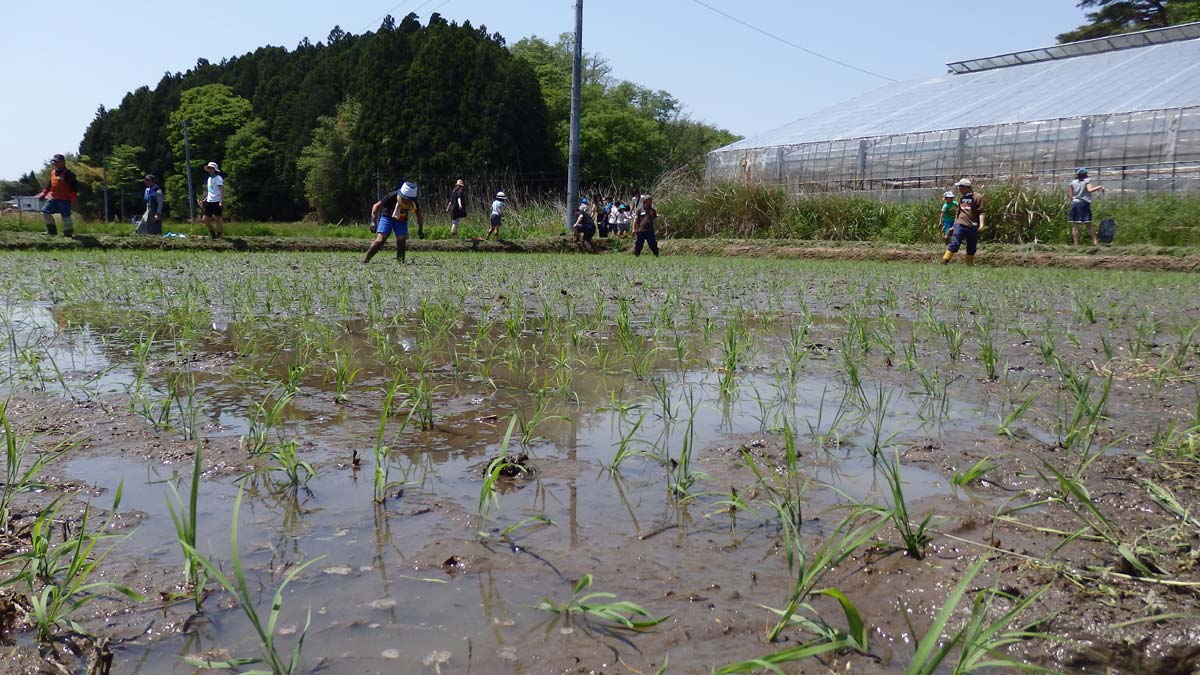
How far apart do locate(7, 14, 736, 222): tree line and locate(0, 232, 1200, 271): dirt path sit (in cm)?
696

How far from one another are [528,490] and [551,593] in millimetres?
674

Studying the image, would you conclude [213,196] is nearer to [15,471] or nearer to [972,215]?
[972,215]

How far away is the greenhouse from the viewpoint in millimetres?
19391

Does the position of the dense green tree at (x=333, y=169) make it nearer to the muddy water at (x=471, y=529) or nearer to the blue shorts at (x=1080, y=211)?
the blue shorts at (x=1080, y=211)

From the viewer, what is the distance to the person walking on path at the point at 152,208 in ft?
62.3

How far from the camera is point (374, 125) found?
4197 cm

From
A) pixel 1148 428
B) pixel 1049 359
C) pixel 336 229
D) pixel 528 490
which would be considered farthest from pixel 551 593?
pixel 336 229

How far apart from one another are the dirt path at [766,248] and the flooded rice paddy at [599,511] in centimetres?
Result: 1031

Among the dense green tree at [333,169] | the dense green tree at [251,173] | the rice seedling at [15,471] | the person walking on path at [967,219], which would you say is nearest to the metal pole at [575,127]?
the person walking on path at [967,219]

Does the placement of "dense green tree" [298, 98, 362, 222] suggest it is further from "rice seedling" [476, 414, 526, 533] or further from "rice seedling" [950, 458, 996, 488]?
"rice seedling" [950, 458, 996, 488]

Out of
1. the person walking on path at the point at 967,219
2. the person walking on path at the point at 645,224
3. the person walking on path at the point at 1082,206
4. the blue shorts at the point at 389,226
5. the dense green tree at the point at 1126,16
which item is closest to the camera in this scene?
the blue shorts at the point at 389,226

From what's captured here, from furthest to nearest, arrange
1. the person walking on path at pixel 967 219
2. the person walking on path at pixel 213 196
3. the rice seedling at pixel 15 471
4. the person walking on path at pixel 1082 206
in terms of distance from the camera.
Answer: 1. the person walking on path at pixel 1082 206
2. the person walking on path at pixel 213 196
3. the person walking on path at pixel 967 219
4. the rice seedling at pixel 15 471

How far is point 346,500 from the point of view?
2285mm

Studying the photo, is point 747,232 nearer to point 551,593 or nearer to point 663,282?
point 663,282
